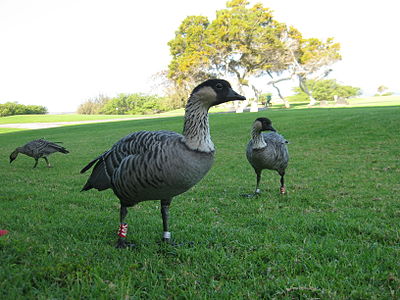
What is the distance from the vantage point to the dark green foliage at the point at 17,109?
80.6 metres

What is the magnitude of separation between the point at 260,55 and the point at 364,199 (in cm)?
4286

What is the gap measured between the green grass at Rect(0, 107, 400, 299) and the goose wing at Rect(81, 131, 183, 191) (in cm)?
91

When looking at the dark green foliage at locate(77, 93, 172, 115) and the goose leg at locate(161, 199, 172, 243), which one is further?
the dark green foliage at locate(77, 93, 172, 115)

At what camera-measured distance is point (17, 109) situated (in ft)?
271

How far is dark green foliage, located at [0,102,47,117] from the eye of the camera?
8059 centimetres

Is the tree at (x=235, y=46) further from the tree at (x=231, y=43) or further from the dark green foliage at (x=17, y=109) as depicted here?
the dark green foliage at (x=17, y=109)

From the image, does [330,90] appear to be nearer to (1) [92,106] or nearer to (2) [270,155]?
(1) [92,106]

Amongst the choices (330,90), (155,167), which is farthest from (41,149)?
(330,90)

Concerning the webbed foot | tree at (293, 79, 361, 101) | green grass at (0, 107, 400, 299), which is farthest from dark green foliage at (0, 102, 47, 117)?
the webbed foot

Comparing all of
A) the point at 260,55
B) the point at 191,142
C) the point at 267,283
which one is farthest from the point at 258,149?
the point at 260,55

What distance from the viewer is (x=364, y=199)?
250 inches

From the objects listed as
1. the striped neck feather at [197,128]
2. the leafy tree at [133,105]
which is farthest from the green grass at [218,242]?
the leafy tree at [133,105]

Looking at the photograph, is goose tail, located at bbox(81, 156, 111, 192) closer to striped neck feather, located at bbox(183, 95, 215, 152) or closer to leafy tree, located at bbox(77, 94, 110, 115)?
striped neck feather, located at bbox(183, 95, 215, 152)

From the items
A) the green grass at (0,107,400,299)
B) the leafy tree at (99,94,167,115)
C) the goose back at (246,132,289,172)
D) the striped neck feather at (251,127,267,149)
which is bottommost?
the green grass at (0,107,400,299)
